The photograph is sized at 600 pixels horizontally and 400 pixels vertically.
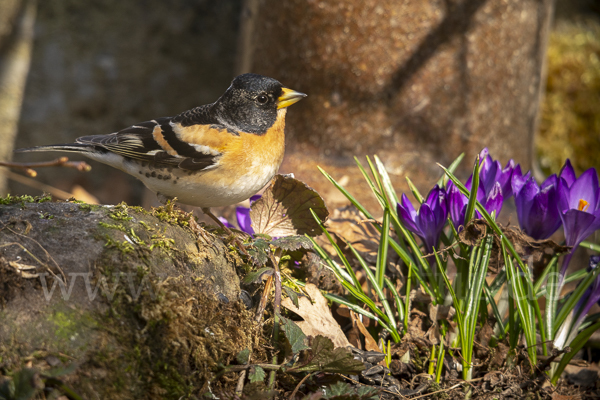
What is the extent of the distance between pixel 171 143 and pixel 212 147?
0.65ft

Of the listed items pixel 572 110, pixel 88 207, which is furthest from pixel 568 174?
pixel 572 110

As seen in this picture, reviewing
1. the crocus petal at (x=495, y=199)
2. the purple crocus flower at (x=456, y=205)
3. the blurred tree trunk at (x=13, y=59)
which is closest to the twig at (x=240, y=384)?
the purple crocus flower at (x=456, y=205)

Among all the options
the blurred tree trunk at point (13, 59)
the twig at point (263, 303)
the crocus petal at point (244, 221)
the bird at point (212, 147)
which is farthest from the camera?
the blurred tree trunk at point (13, 59)

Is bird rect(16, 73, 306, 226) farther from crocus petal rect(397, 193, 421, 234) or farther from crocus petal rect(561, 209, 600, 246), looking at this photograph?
crocus petal rect(561, 209, 600, 246)

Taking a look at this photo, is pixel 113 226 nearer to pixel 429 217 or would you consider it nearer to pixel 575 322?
pixel 429 217

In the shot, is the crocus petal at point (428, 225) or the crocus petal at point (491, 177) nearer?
the crocus petal at point (428, 225)

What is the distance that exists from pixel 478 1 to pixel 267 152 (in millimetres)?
2242

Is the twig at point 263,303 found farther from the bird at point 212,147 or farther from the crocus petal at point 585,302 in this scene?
the crocus petal at point 585,302

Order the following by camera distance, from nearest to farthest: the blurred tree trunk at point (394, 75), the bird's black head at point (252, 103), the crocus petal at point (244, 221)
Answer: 1. the bird's black head at point (252, 103)
2. the crocus petal at point (244, 221)
3. the blurred tree trunk at point (394, 75)

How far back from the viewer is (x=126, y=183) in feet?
16.8

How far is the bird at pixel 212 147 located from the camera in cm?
222

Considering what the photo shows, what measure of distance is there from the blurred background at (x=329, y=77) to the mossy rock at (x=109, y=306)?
158 cm

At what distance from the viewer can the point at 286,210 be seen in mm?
2133

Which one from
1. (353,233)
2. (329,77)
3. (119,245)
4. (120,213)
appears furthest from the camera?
(329,77)
